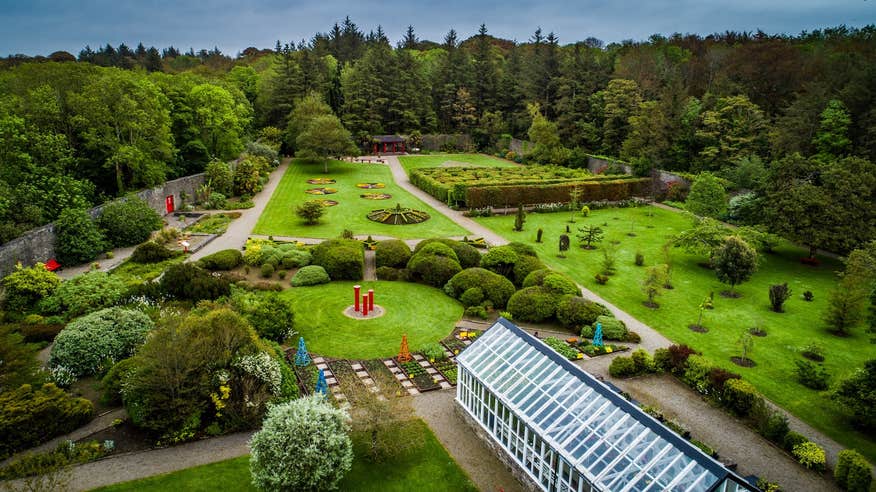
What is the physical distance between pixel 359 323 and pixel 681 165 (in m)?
44.4

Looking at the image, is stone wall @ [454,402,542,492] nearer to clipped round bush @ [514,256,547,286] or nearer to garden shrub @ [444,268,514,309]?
garden shrub @ [444,268,514,309]

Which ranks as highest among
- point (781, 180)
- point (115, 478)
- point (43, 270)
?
point (781, 180)

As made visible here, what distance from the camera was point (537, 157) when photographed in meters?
64.4

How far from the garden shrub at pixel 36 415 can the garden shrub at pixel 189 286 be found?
7.00 metres

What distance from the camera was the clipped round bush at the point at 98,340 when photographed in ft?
58.2

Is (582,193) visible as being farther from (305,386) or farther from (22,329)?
(22,329)

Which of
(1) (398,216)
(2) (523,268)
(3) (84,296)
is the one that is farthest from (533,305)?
(3) (84,296)

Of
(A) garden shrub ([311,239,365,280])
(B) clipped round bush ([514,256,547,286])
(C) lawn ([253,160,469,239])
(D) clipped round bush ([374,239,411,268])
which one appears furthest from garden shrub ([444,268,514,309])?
(C) lawn ([253,160,469,239])

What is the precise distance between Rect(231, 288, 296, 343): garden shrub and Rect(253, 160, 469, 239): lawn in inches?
574

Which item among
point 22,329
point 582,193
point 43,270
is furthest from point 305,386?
point 582,193

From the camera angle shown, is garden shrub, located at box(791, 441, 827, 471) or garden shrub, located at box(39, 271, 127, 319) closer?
garden shrub, located at box(791, 441, 827, 471)

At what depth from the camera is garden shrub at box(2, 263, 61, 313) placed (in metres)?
22.7

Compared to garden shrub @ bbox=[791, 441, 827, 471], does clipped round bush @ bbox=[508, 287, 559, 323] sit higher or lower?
higher

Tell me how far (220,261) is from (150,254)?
460 centimetres
